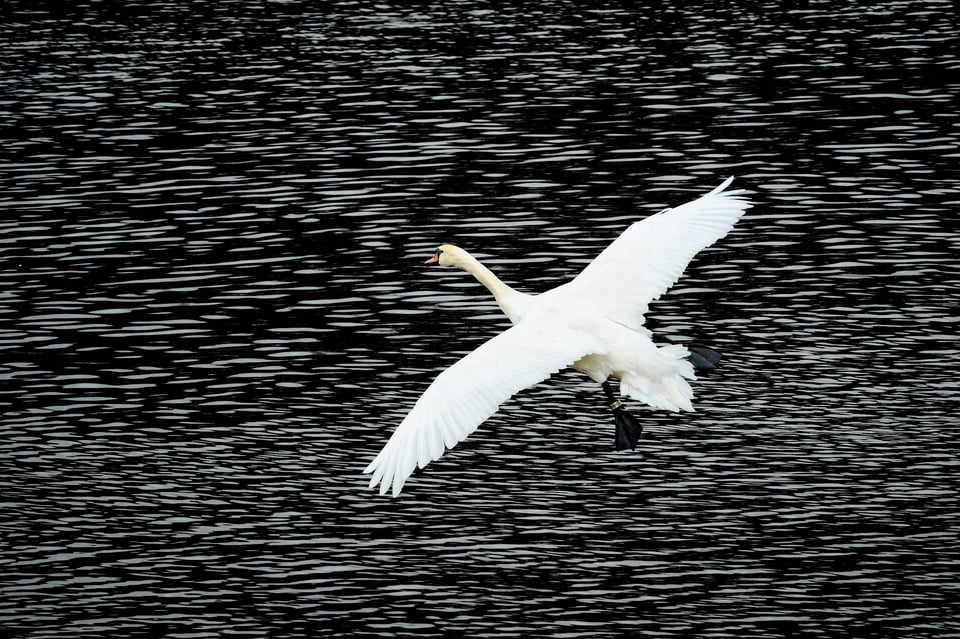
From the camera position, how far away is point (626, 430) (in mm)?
15953

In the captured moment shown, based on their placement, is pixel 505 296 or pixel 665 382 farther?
pixel 505 296

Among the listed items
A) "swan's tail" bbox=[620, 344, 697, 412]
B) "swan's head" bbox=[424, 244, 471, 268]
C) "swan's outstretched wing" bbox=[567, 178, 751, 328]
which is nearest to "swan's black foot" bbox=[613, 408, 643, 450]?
"swan's outstretched wing" bbox=[567, 178, 751, 328]

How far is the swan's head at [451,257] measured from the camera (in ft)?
57.4

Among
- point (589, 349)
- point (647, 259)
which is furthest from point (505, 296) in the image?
point (589, 349)

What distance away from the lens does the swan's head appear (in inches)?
689

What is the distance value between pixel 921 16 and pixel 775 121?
9551mm

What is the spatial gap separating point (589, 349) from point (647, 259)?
6.11ft

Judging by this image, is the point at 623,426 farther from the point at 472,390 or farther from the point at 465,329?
the point at 465,329

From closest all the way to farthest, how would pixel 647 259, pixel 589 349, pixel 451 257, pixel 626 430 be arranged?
pixel 589 349, pixel 626 430, pixel 647 259, pixel 451 257

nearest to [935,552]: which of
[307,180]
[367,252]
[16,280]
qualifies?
[367,252]

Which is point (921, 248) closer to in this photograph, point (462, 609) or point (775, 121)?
point (775, 121)

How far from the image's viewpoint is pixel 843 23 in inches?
1453

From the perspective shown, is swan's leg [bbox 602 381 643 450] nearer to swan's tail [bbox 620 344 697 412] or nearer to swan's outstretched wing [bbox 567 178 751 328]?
swan's outstretched wing [bbox 567 178 751 328]

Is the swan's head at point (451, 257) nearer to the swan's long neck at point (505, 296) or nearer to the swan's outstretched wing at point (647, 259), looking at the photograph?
the swan's long neck at point (505, 296)
